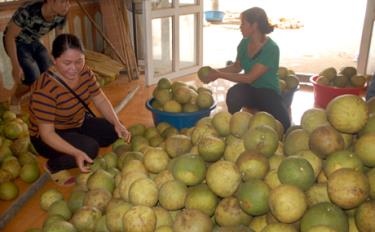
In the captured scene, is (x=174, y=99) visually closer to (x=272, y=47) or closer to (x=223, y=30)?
(x=272, y=47)

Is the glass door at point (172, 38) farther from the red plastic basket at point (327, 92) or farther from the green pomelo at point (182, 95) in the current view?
the red plastic basket at point (327, 92)

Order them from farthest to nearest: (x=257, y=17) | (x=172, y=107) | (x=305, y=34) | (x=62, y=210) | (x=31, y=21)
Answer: (x=305, y=34) < (x=31, y=21) < (x=172, y=107) < (x=257, y=17) < (x=62, y=210)

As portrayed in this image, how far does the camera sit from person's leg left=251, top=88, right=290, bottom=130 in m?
3.13

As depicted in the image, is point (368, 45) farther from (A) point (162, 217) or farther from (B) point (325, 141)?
(A) point (162, 217)

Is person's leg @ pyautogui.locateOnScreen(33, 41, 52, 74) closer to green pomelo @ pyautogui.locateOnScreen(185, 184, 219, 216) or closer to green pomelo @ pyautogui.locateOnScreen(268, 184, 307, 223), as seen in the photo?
green pomelo @ pyautogui.locateOnScreen(185, 184, 219, 216)

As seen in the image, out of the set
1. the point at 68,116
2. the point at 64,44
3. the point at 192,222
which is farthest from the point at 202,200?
the point at 68,116

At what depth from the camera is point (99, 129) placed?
9.30ft

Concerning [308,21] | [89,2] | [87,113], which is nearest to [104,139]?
[87,113]

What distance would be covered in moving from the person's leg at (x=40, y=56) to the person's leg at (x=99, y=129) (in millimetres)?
1150

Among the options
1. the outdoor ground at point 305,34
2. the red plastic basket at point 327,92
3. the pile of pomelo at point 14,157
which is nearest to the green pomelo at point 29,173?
the pile of pomelo at point 14,157

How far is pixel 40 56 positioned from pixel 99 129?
1277mm

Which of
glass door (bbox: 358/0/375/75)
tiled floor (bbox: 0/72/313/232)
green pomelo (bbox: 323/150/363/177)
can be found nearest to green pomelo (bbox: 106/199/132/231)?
green pomelo (bbox: 323/150/363/177)

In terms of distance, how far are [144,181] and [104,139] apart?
1642 mm

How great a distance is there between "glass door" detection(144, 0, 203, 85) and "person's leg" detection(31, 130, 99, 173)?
8.93 ft
